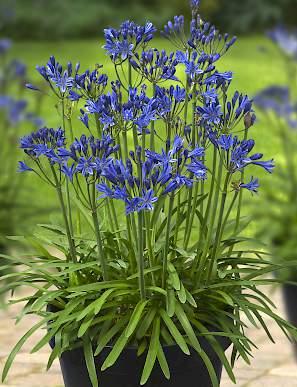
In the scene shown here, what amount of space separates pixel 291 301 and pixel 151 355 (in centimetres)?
148

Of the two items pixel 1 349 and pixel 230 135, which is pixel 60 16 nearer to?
pixel 1 349

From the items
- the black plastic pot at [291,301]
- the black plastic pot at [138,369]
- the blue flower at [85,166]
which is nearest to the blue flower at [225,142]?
the blue flower at [85,166]

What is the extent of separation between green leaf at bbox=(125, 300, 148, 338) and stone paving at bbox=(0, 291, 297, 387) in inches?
37.1

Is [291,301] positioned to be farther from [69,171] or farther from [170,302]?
[69,171]

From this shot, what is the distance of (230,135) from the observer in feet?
8.62

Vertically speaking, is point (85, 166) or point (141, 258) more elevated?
point (85, 166)

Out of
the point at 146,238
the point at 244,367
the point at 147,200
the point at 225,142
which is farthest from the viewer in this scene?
the point at 244,367

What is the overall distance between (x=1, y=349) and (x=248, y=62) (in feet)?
31.0

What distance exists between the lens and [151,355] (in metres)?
2.66

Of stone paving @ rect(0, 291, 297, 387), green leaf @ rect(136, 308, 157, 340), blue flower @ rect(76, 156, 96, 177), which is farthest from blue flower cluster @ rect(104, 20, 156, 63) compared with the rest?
stone paving @ rect(0, 291, 297, 387)

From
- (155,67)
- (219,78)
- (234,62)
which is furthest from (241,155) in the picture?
(234,62)

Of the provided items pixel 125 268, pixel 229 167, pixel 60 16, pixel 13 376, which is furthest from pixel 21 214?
pixel 60 16

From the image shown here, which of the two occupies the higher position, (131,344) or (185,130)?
(185,130)

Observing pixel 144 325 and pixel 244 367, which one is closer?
pixel 144 325
